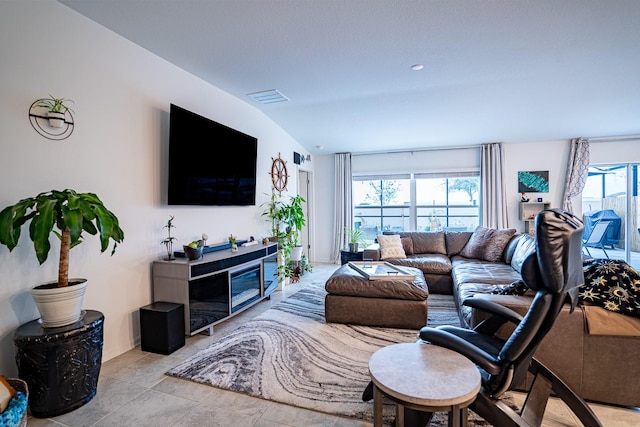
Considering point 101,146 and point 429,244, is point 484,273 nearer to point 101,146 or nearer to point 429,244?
point 429,244

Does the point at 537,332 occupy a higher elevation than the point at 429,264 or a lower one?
higher

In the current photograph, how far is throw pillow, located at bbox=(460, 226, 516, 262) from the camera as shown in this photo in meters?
4.25

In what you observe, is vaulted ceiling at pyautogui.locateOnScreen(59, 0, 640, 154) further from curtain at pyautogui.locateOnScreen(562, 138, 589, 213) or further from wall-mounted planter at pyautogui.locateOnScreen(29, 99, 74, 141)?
wall-mounted planter at pyautogui.locateOnScreen(29, 99, 74, 141)

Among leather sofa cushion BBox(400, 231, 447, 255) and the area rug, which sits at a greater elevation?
leather sofa cushion BBox(400, 231, 447, 255)

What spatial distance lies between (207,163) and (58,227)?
161 centimetres

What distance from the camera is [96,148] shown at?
243 cm

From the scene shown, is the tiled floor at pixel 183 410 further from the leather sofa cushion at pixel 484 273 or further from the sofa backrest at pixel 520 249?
the sofa backrest at pixel 520 249

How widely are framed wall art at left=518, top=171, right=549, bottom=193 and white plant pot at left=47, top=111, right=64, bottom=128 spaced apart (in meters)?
6.48

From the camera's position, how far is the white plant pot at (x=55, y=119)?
6.84ft

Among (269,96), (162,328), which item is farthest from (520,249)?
(162,328)

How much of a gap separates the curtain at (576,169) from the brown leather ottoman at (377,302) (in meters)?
4.04

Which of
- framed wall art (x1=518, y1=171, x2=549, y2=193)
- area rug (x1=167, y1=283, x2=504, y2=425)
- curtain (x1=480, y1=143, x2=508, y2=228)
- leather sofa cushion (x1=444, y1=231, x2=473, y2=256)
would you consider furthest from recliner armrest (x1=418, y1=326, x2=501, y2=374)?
framed wall art (x1=518, y1=171, x2=549, y2=193)

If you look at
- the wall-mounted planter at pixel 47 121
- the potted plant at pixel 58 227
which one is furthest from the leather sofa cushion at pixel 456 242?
the wall-mounted planter at pixel 47 121

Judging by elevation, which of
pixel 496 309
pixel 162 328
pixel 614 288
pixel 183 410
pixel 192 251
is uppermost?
pixel 192 251
